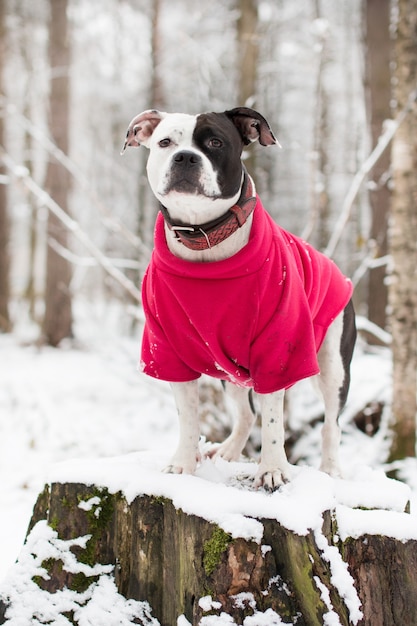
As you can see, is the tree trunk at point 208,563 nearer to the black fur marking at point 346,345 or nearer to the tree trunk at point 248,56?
the black fur marking at point 346,345

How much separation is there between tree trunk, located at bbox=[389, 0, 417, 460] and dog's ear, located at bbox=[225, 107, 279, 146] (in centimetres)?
254

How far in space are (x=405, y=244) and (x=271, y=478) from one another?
9.90 ft

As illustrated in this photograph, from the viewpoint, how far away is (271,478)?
8.66ft

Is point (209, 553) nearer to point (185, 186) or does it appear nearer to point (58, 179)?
point (185, 186)

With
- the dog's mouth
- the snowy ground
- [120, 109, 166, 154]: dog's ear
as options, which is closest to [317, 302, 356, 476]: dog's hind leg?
the snowy ground

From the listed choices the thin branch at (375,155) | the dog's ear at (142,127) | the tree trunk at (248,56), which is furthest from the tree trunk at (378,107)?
the dog's ear at (142,127)

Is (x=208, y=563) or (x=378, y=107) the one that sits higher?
(x=378, y=107)

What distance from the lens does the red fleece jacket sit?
259 centimetres

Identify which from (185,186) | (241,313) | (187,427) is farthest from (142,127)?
(187,427)

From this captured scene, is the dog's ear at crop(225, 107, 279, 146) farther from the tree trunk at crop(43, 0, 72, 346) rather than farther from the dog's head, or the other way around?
the tree trunk at crop(43, 0, 72, 346)

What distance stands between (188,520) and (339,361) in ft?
4.53

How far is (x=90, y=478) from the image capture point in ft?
8.70

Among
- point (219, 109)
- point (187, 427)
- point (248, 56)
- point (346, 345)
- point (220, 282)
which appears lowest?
point (187, 427)

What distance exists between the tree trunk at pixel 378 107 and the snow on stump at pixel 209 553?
6057 mm
